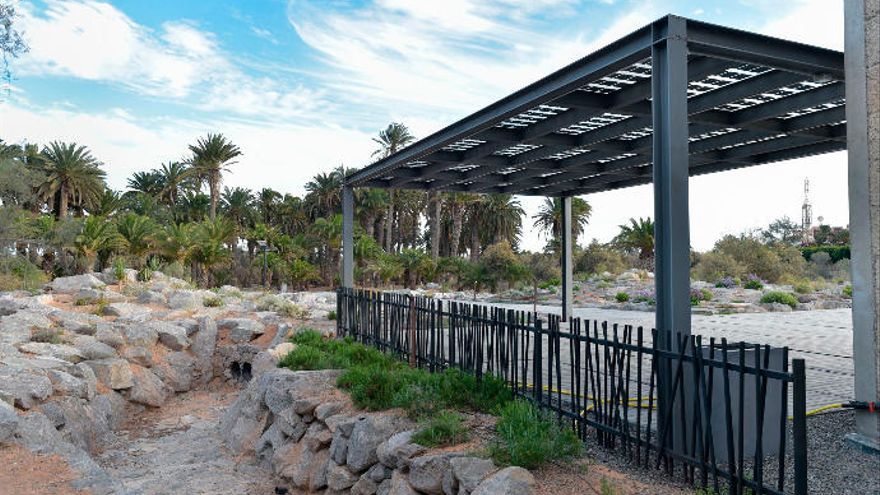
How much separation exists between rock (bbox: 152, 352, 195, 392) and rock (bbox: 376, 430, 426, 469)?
9.98 metres

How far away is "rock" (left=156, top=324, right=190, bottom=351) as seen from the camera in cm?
1534

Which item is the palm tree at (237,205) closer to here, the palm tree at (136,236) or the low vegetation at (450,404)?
the palm tree at (136,236)

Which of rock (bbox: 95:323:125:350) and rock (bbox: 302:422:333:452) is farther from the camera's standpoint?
rock (bbox: 95:323:125:350)

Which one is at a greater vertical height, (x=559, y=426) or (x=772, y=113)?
(x=772, y=113)

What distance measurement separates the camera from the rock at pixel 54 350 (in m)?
12.1

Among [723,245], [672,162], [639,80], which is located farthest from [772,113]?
[723,245]

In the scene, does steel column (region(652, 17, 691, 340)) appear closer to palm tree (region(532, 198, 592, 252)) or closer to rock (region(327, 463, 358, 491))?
rock (region(327, 463, 358, 491))

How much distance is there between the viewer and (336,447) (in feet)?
23.5

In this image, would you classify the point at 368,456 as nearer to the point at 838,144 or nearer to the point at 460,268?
the point at 838,144

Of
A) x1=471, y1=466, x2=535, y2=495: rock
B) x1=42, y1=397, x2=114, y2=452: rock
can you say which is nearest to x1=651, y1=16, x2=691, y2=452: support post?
x1=471, y1=466, x2=535, y2=495: rock

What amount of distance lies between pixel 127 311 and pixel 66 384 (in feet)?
21.8

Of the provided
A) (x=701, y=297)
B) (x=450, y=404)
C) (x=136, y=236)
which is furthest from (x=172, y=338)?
(x=701, y=297)

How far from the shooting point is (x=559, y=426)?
18.9ft

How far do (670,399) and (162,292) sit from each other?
18.5 meters
